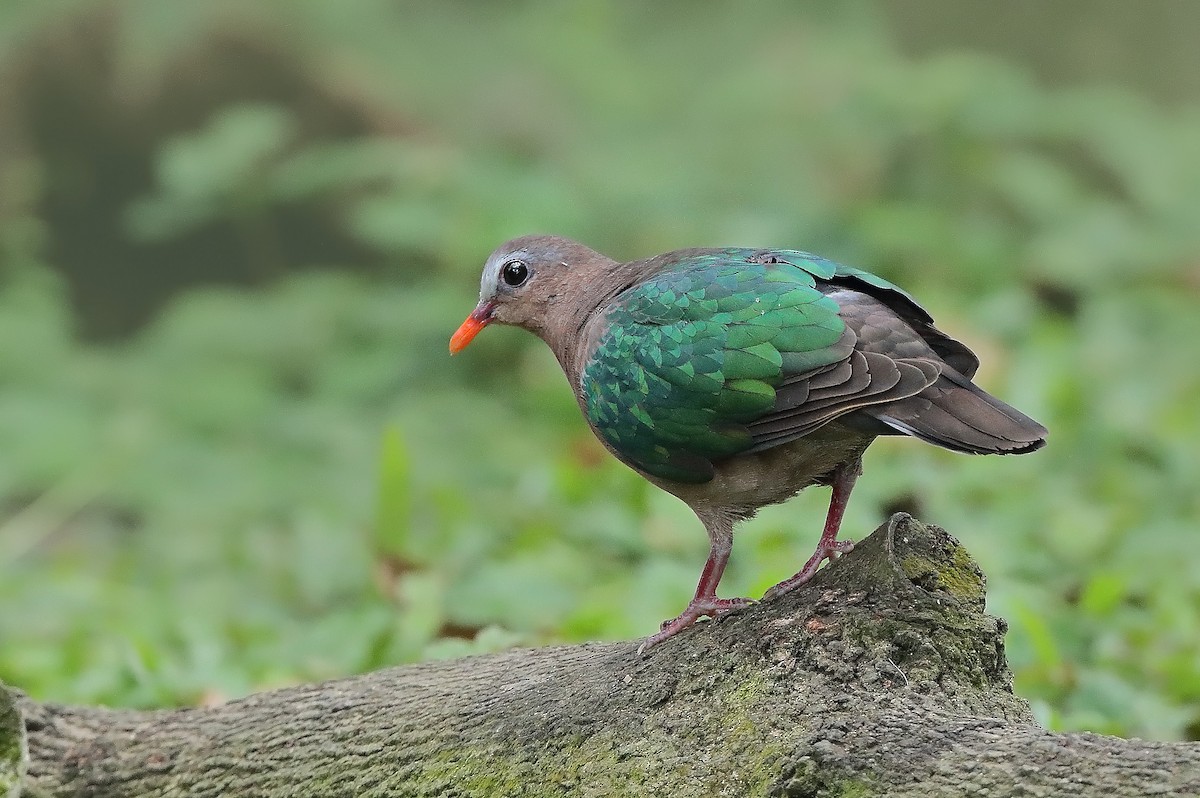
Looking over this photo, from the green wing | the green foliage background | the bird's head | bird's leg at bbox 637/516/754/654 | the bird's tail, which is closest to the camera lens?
the bird's tail

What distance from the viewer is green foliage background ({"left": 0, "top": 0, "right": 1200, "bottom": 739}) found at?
527 cm

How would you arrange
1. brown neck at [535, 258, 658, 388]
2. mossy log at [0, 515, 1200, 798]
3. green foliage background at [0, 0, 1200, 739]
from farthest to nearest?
green foliage background at [0, 0, 1200, 739], brown neck at [535, 258, 658, 388], mossy log at [0, 515, 1200, 798]

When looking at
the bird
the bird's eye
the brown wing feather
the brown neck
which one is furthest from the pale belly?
the bird's eye

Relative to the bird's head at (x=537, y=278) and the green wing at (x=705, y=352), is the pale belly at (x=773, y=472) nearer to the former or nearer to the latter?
the green wing at (x=705, y=352)

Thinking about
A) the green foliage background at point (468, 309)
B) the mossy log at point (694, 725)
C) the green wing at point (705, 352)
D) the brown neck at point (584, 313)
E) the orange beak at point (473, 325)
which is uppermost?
the green foliage background at point (468, 309)

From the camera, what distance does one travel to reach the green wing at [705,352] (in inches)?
129

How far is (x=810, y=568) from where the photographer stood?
3.40 m

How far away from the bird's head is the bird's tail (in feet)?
4.50

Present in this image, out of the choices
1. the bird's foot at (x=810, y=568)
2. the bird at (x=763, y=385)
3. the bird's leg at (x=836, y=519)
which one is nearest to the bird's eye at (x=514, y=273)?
the bird at (x=763, y=385)

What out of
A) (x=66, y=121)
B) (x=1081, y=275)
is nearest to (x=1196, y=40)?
(x=1081, y=275)

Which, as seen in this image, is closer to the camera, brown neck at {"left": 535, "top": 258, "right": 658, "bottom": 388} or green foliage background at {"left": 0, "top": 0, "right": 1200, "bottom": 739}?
brown neck at {"left": 535, "top": 258, "right": 658, "bottom": 388}

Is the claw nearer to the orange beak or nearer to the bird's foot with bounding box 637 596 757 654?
the bird's foot with bounding box 637 596 757 654

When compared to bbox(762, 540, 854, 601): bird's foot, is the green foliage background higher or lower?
higher

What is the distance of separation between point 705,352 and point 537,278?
1122mm
